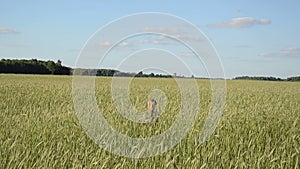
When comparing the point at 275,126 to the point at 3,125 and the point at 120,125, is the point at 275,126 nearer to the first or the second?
the point at 120,125

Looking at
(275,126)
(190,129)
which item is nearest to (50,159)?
(190,129)

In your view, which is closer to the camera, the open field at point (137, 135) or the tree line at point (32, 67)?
the open field at point (137, 135)

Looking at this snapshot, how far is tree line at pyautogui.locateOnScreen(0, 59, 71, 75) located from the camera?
6556cm

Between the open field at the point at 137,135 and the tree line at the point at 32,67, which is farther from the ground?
the tree line at the point at 32,67

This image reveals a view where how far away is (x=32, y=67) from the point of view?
6894 centimetres

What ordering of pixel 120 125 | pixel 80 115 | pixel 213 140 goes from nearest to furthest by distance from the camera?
1. pixel 213 140
2. pixel 120 125
3. pixel 80 115

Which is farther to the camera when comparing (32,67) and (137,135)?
(32,67)

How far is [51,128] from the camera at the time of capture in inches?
213

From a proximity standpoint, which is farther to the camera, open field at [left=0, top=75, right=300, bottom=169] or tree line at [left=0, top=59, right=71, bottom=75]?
tree line at [left=0, top=59, right=71, bottom=75]

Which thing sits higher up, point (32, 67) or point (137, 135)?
point (32, 67)

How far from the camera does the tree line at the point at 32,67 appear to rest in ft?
A: 215

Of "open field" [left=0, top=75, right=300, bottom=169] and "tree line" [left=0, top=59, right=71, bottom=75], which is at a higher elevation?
"tree line" [left=0, top=59, right=71, bottom=75]

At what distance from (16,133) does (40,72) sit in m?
66.4

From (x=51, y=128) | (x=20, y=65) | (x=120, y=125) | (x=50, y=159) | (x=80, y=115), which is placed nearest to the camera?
(x=50, y=159)
